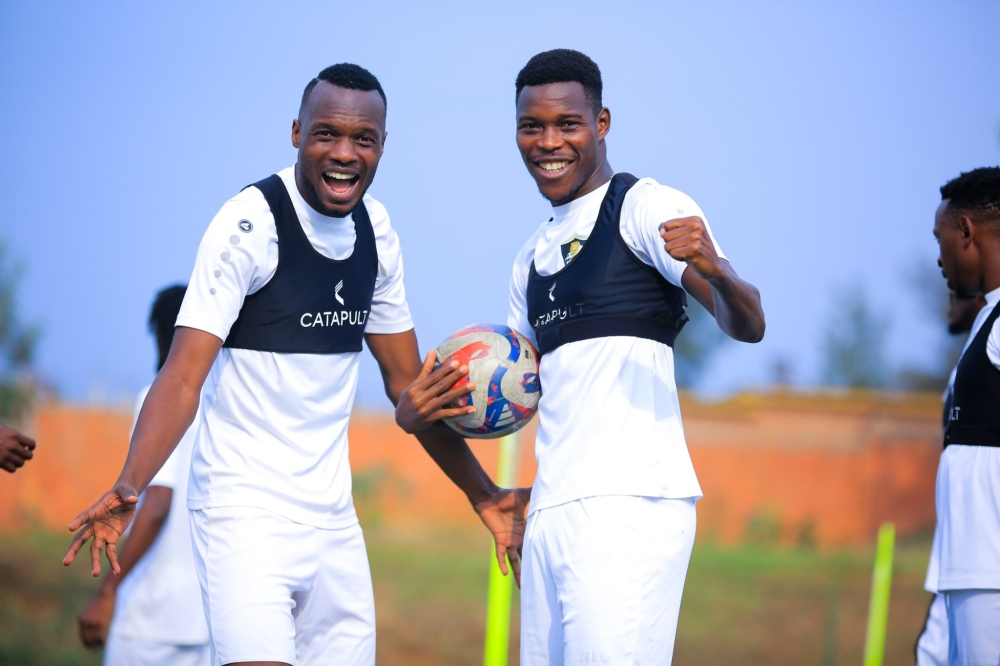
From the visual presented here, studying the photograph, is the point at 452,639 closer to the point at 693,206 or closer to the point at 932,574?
the point at 932,574

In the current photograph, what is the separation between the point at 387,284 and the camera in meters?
4.67

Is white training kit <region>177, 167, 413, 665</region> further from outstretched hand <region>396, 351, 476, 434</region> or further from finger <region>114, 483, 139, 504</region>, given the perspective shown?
finger <region>114, 483, 139, 504</region>

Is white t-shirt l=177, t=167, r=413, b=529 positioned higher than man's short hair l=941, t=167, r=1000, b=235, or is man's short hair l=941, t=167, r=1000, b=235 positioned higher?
A: man's short hair l=941, t=167, r=1000, b=235

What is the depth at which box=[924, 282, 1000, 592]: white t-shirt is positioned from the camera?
4.77 metres

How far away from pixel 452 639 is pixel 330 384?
19.0 metres

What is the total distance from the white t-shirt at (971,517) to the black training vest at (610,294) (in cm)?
183

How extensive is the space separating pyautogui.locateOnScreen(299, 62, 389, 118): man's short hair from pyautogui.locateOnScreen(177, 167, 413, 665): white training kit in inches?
15.2

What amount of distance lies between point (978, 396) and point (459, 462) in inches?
96.9

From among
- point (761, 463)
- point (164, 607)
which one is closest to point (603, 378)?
point (164, 607)

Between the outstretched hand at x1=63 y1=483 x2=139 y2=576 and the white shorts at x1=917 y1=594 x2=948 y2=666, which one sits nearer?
the outstretched hand at x1=63 y1=483 x2=139 y2=576

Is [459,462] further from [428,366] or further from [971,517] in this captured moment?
[971,517]

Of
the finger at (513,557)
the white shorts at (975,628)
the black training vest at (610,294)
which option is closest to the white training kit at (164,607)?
→ the finger at (513,557)

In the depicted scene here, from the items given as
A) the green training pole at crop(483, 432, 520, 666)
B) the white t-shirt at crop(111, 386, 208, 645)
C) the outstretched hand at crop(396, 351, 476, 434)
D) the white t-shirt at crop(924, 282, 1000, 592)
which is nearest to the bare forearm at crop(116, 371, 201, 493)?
the outstretched hand at crop(396, 351, 476, 434)

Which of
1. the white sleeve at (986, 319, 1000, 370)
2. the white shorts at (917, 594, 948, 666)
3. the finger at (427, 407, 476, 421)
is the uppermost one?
the white sleeve at (986, 319, 1000, 370)
